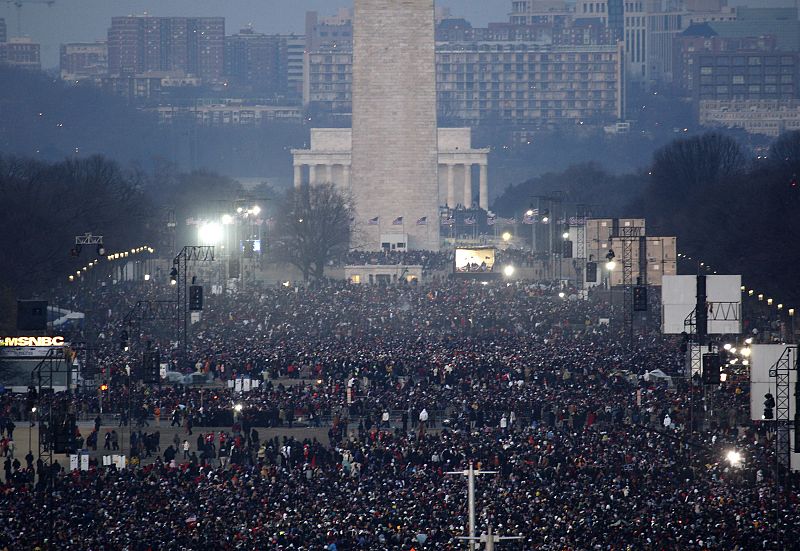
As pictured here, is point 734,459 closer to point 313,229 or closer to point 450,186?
point 313,229

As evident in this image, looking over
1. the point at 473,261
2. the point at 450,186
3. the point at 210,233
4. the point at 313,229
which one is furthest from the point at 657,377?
the point at 450,186

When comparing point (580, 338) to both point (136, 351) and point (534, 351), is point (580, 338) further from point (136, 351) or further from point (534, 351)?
point (136, 351)

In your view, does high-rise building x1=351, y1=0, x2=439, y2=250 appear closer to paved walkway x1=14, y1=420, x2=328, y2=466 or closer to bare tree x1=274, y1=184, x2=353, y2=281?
bare tree x1=274, y1=184, x2=353, y2=281

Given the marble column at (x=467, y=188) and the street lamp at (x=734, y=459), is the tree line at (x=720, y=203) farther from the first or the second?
the street lamp at (x=734, y=459)

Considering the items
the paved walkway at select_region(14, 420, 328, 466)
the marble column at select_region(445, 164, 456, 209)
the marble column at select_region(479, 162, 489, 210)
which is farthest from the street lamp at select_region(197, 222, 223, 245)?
the marble column at select_region(479, 162, 489, 210)

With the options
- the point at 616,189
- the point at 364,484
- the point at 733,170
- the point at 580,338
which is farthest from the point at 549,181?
the point at 364,484

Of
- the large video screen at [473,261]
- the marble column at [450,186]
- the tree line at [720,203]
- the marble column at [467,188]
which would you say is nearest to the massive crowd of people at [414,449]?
the tree line at [720,203]
